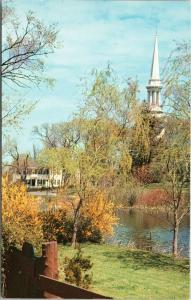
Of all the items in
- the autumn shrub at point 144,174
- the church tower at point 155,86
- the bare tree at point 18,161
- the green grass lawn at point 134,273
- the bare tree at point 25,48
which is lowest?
the green grass lawn at point 134,273

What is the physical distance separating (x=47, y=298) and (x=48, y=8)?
1703 mm

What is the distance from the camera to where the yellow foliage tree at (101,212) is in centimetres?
364

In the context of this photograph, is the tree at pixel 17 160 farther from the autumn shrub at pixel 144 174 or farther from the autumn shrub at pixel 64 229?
the autumn shrub at pixel 144 174

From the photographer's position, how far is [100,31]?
3.53m

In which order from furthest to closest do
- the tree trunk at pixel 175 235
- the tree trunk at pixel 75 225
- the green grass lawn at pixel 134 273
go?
the tree trunk at pixel 75 225 → the tree trunk at pixel 175 235 → the green grass lawn at pixel 134 273

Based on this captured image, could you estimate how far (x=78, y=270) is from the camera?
3516 millimetres

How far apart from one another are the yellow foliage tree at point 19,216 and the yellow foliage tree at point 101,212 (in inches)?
12.3

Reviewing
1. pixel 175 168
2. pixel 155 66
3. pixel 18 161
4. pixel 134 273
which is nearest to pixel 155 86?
pixel 155 66

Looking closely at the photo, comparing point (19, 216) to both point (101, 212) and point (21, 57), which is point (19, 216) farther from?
point (21, 57)

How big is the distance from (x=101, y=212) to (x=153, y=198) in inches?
12.9

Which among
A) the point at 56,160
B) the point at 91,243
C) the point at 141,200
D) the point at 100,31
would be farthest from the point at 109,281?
the point at 100,31

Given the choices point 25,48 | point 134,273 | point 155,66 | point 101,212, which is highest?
point 25,48

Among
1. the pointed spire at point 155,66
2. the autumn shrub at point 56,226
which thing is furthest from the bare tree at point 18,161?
the pointed spire at point 155,66

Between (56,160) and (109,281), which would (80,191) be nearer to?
(56,160)
